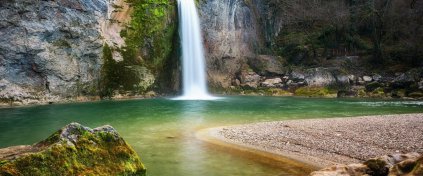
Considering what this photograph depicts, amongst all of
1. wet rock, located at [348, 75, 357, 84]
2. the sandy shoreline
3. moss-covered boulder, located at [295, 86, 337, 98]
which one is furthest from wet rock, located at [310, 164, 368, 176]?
wet rock, located at [348, 75, 357, 84]

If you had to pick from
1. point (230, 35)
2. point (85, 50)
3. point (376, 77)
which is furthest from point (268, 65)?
point (85, 50)

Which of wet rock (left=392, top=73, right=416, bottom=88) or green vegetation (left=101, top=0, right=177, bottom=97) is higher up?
green vegetation (left=101, top=0, right=177, bottom=97)

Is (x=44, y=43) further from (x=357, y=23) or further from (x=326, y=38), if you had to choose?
(x=357, y=23)

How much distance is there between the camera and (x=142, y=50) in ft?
123

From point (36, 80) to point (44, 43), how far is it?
3.34 m

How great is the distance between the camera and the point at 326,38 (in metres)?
47.2

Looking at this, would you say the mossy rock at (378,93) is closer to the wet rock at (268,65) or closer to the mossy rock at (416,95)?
the mossy rock at (416,95)

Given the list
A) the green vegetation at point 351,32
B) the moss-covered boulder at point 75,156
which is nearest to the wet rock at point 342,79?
the green vegetation at point 351,32

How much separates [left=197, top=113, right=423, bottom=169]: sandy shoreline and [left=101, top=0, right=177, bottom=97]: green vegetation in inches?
874

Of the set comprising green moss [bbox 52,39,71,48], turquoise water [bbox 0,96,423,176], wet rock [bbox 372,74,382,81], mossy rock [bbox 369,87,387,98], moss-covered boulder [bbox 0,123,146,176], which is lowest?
turquoise water [bbox 0,96,423,176]

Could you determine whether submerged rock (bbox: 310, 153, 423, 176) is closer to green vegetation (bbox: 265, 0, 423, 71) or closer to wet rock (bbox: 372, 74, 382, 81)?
wet rock (bbox: 372, 74, 382, 81)

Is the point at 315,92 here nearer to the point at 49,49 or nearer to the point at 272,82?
the point at 272,82

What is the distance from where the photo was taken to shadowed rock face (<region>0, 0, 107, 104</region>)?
96.0 feet

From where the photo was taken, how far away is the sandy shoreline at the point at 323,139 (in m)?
10.3
